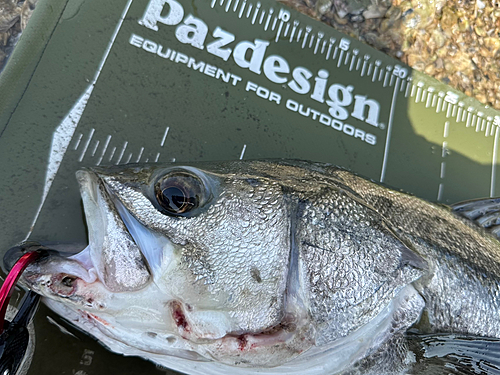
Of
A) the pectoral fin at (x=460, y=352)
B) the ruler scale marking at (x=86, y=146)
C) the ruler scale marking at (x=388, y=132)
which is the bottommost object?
the pectoral fin at (x=460, y=352)

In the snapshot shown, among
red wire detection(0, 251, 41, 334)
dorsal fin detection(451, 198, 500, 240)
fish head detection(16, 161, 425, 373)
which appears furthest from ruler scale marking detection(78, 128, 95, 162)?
dorsal fin detection(451, 198, 500, 240)

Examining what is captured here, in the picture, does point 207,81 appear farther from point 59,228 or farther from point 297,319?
point 297,319

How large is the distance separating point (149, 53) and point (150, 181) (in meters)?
0.88

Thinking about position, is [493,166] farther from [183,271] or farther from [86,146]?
[86,146]

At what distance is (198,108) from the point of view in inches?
68.2

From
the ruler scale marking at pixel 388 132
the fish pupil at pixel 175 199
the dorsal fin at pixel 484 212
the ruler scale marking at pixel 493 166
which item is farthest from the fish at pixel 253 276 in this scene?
the ruler scale marking at pixel 493 166

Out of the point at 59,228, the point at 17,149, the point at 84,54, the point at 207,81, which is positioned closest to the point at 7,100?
the point at 17,149

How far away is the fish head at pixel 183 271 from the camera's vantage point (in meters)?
1.03

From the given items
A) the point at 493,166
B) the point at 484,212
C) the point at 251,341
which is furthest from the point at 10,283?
the point at 493,166

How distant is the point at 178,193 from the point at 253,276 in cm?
34

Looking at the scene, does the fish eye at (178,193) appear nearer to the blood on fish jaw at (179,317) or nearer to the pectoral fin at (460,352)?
the blood on fish jaw at (179,317)

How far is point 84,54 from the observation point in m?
1.62

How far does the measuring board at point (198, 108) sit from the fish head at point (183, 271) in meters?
0.43

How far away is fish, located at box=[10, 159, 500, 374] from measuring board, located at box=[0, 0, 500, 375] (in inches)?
16.6
